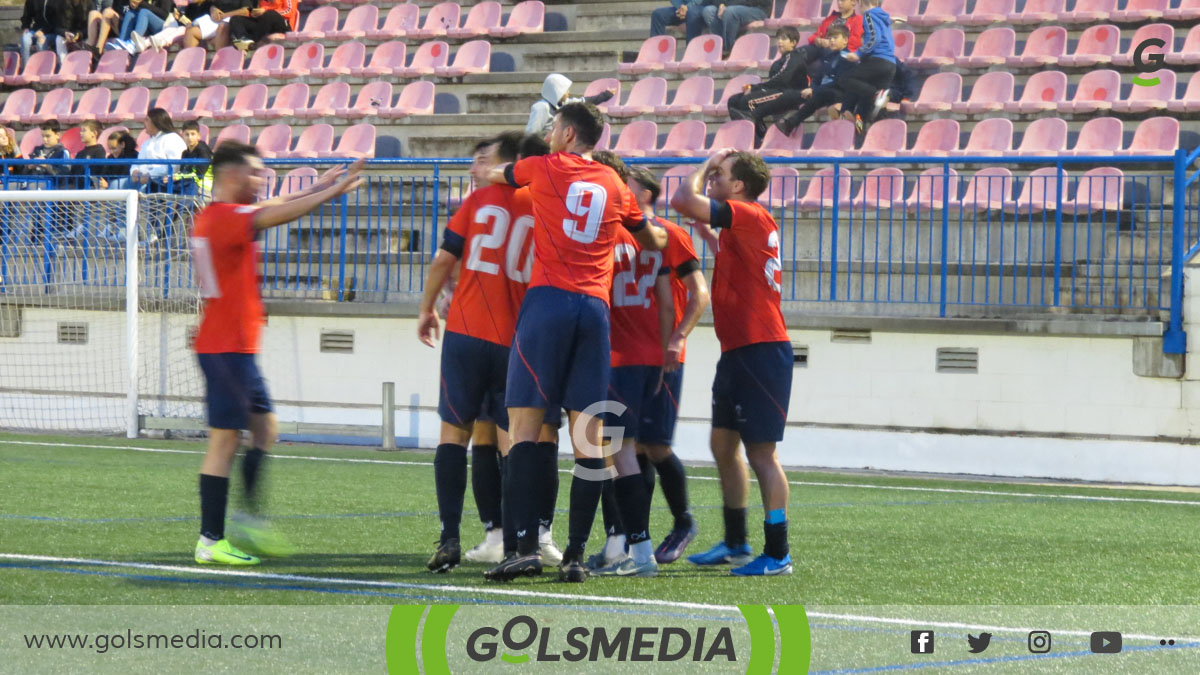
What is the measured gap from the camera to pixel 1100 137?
15328 millimetres

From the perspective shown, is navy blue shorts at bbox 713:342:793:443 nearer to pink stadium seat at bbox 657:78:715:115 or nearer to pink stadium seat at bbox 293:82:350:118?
pink stadium seat at bbox 657:78:715:115

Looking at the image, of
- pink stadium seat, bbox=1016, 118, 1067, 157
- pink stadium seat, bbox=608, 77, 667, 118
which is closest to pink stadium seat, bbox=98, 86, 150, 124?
pink stadium seat, bbox=608, 77, 667, 118

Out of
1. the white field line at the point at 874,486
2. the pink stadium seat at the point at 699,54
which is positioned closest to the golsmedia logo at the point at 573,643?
the white field line at the point at 874,486

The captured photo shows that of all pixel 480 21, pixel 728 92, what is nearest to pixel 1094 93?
pixel 728 92

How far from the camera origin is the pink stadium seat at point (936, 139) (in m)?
15.8

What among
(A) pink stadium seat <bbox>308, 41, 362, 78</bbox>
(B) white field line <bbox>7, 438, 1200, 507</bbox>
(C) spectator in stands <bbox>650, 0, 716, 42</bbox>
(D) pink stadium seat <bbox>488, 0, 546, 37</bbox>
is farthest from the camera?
(A) pink stadium seat <bbox>308, 41, 362, 78</bbox>

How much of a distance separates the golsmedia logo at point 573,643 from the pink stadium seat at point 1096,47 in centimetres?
1234

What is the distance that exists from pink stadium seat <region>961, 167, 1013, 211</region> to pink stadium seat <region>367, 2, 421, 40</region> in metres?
10.0

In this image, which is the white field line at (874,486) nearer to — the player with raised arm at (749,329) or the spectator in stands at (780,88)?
the player with raised arm at (749,329)

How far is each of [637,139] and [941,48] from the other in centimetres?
350

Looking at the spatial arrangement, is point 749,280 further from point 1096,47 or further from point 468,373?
point 1096,47

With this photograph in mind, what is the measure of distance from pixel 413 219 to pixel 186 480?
213 inches

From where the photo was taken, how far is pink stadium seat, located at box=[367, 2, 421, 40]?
2158 cm

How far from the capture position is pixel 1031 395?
13.1 m
